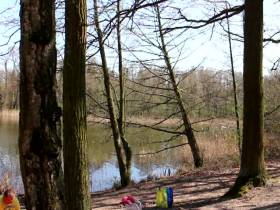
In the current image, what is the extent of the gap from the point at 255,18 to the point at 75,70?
11.3ft

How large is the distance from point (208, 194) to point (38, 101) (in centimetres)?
595

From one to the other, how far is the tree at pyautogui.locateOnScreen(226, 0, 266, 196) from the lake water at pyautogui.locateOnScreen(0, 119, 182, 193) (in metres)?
8.48

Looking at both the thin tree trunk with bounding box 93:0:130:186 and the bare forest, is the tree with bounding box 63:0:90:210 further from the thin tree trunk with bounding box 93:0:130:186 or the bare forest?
the thin tree trunk with bounding box 93:0:130:186

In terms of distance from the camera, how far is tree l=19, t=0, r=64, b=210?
174 inches

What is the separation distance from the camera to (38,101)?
444cm

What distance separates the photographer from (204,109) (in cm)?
1872

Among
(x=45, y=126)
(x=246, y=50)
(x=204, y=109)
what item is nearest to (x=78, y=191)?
(x=45, y=126)

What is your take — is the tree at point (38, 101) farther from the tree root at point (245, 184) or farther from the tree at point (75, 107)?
the tree root at point (245, 184)

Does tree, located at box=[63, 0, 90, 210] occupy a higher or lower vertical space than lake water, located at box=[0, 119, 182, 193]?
higher

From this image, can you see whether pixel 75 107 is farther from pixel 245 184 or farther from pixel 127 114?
pixel 127 114

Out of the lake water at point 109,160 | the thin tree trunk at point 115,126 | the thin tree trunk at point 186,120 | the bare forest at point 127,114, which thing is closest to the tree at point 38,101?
the bare forest at point 127,114

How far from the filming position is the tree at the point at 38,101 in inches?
174

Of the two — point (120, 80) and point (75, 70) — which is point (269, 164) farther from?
point (75, 70)

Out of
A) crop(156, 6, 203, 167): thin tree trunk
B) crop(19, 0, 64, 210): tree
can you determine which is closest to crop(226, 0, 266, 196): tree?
crop(19, 0, 64, 210): tree
